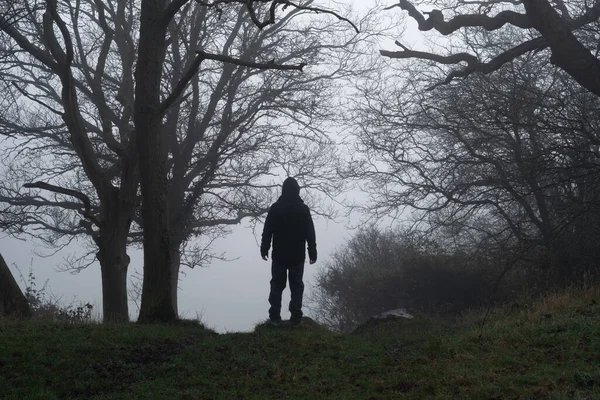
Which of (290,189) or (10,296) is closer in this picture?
(290,189)

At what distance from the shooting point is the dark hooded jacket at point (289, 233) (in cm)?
1139

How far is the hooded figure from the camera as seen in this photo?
1141cm

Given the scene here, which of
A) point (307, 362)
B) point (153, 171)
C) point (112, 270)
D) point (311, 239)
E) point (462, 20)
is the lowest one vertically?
point (307, 362)

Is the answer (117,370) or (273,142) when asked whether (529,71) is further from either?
(117,370)

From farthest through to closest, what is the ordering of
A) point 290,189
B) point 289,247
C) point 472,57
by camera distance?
1. point 472,57
2. point 290,189
3. point 289,247

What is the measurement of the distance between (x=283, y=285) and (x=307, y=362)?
3266 millimetres

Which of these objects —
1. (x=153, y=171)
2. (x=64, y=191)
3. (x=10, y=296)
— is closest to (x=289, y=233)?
(x=153, y=171)

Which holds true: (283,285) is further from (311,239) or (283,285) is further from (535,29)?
(535,29)

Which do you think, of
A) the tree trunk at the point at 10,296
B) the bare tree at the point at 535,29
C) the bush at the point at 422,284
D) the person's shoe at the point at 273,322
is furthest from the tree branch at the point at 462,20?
the tree trunk at the point at 10,296

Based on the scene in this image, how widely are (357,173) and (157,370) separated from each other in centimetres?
1407

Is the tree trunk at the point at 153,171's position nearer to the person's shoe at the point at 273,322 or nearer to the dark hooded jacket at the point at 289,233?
the person's shoe at the point at 273,322

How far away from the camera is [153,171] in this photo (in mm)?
12062

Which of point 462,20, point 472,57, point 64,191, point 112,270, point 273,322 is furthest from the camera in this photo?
point 112,270

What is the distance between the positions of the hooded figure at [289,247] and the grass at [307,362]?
1.15 meters
